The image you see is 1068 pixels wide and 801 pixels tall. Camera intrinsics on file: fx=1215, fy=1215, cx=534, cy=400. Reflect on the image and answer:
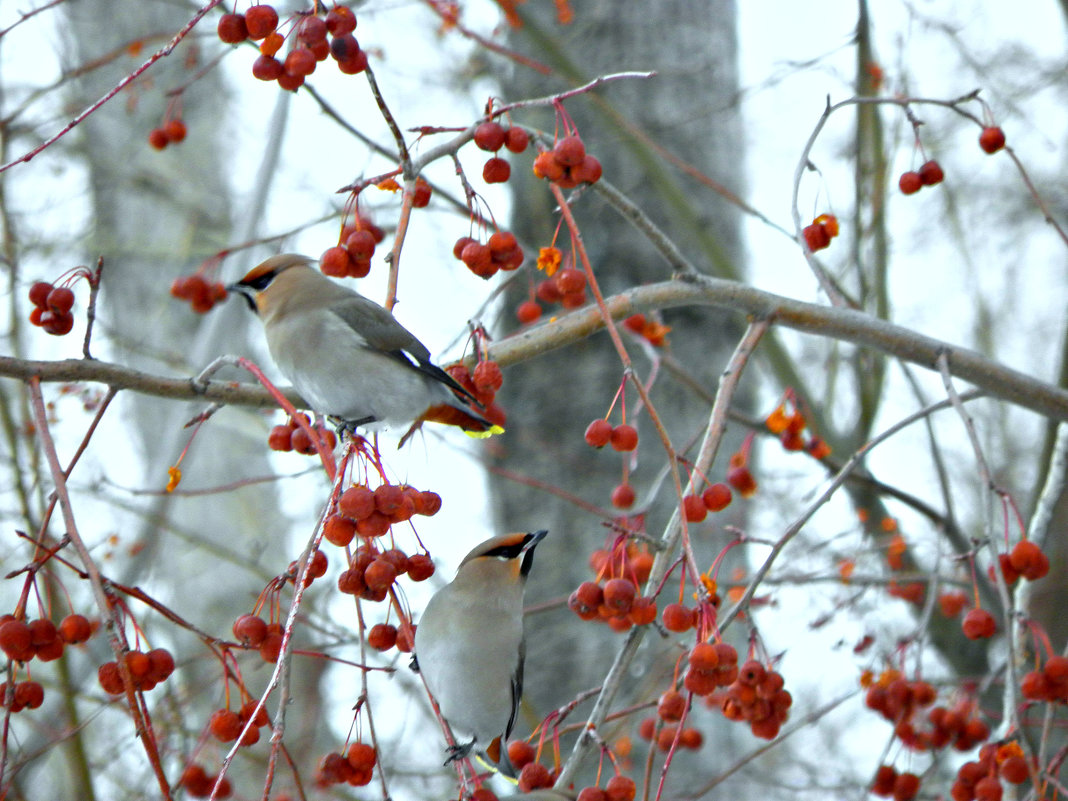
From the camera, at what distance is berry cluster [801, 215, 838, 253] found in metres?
2.60

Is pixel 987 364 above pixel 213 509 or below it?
below

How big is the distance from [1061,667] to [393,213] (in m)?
2.74

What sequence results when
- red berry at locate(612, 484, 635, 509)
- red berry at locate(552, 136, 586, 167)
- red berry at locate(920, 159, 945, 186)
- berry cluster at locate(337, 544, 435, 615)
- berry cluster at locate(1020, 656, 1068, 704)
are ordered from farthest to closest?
red berry at locate(612, 484, 635, 509), red berry at locate(920, 159, 945, 186), berry cluster at locate(1020, 656, 1068, 704), red berry at locate(552, 136, 586, 167), berry cluster at locate(337, 544, 435, 615)

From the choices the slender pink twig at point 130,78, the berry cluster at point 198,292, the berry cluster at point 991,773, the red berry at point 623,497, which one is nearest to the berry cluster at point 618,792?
the berry cluster at point 991,773

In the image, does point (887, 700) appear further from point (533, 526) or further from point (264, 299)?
point (533, 526)

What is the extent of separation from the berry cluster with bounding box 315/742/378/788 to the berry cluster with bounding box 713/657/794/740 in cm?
60

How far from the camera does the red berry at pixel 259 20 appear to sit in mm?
2080

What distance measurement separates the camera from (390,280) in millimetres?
1743

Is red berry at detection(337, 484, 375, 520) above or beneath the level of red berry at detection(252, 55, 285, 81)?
beneath

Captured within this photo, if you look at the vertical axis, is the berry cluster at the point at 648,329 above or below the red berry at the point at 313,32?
above

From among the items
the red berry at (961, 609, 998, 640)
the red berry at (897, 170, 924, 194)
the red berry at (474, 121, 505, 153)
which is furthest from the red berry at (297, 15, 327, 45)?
the red berry at (961, 609, 998, 640)

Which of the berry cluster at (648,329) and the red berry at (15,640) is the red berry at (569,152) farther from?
the red berry at (15,640)

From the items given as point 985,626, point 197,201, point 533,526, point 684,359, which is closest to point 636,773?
point 533,526

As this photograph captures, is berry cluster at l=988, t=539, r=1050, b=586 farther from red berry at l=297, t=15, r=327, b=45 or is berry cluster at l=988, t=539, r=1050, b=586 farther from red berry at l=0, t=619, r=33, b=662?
red berry at l=0, t=619, r=33, b=662
